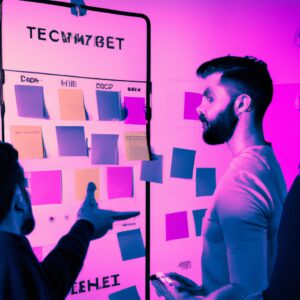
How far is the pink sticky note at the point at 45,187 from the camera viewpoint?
4.93 ft

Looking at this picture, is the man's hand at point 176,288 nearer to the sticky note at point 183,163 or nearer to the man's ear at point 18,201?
the sticky note at point 183,163

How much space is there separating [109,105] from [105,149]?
208mm

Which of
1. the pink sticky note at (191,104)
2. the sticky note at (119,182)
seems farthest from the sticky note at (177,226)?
the pink sticky note at (191,104)

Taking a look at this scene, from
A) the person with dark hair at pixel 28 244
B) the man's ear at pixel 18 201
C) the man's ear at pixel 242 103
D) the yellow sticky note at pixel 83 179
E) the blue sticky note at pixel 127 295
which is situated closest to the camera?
the person with dark hair at pixel 28 244

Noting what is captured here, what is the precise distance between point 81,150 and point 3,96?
402mm

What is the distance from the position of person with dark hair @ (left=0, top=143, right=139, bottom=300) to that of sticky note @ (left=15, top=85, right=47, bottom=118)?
0.68 feet

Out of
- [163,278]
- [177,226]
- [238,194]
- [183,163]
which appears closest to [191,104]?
[183,163]

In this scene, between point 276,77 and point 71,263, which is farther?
point 276,77

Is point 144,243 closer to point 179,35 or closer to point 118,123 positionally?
point 118,123

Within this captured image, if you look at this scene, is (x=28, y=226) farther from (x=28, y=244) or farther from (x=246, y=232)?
(x=246, y=232)

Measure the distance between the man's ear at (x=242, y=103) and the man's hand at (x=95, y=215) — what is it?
2.73ft

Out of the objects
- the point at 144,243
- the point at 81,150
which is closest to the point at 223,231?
the point at 144,243

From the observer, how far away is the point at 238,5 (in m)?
1.84

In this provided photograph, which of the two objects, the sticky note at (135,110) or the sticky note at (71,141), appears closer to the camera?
the sticky note at (71,141)
